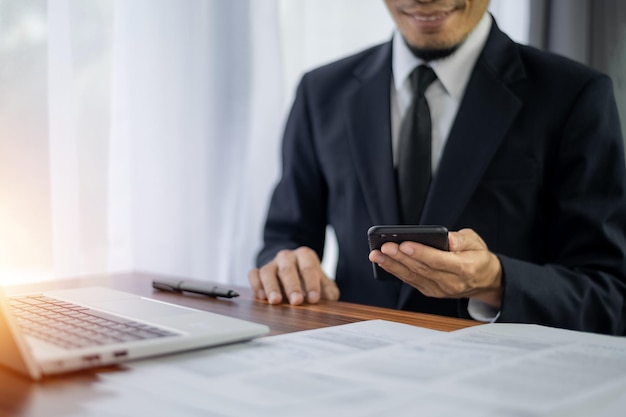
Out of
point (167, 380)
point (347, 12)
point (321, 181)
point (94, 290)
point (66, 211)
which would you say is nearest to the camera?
point (167, 380)

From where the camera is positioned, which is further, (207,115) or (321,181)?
(207,115)

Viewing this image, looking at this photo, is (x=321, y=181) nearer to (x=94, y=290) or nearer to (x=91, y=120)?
(x=91, y=120)

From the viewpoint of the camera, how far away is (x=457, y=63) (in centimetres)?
138

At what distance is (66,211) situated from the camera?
141cm

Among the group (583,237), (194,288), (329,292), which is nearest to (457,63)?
(583,237)

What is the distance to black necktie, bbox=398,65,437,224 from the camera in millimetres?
1318

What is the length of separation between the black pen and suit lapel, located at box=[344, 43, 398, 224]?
397mm

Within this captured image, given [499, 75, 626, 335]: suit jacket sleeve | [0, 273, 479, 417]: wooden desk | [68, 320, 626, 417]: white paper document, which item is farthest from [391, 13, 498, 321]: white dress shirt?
[68, 320, 626, 417]: white paper document

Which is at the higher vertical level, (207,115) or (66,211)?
(207,115)

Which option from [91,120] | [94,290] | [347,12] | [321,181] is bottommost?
[94,290]

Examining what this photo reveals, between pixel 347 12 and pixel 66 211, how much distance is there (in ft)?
3.64

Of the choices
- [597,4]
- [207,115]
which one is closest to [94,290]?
[207,115]

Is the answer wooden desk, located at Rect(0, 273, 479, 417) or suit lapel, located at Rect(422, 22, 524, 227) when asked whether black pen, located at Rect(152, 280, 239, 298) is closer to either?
wooden desk, located at Rect(0, 273, 479, 417)

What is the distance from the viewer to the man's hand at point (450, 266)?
0.85 metres
